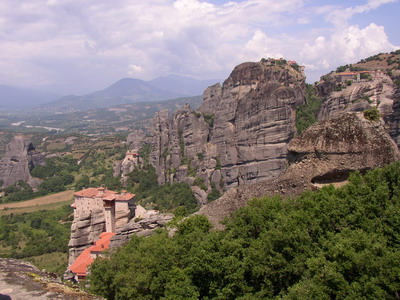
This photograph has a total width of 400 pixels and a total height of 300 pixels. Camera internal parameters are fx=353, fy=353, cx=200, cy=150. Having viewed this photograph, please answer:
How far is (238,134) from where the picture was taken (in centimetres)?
A: 5600

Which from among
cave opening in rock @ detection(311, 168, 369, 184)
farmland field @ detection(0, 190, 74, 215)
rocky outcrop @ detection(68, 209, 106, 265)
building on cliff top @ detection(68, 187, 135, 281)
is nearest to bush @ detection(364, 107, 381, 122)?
cave opening in rock @ detection(311, 168, 369, 184)

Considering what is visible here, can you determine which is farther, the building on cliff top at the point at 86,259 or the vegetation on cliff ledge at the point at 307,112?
the vegetation on cliff ledge at the point at 307,112

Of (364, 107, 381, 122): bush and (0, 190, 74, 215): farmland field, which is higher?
(364, 107, 381, 122): bush

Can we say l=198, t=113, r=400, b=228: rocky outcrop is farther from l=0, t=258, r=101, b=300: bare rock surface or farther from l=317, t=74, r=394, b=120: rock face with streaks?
l=317, t=74, r=394, b=120: rock face with streaks

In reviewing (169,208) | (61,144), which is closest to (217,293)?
(169,208)

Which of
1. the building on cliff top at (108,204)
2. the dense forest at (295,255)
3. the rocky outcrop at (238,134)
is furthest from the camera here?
the rocky outcrop at (238,134)

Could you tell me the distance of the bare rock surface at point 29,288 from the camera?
7863 mm

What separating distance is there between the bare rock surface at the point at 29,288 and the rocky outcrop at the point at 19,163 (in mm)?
85722

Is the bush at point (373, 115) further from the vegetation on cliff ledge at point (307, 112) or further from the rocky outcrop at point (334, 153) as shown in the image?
the vegetation on cliff ledge at point (307, 112)

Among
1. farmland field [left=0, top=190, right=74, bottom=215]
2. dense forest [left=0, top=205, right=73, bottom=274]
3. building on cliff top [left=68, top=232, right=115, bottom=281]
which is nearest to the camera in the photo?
building on cliff top [left=68, top=232, right=115, bottom=281]

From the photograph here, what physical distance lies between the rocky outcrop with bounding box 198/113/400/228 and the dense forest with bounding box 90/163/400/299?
193 cm

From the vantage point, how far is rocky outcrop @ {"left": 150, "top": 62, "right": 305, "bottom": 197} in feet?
168

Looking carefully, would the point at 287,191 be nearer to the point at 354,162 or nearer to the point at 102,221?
the point at 354,162

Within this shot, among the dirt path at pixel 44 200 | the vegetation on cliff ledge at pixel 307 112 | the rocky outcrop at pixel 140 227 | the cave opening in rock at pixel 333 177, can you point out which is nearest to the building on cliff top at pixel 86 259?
the rocky outcrop at pixel 140 227
